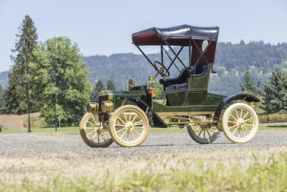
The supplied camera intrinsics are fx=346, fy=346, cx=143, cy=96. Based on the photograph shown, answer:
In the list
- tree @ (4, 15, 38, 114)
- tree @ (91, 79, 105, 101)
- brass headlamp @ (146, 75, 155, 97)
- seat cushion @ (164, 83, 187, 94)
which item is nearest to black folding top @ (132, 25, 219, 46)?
brass headlamp @ (146, 75, 155, 97)

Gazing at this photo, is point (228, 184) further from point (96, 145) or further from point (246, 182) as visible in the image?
point (96, 145)

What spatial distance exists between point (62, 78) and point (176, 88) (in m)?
44.8

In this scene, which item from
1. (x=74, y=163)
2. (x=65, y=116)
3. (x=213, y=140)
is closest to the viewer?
(x=74, y=163)

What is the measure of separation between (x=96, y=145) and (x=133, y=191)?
604cm

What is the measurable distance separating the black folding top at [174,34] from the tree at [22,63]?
67317mm

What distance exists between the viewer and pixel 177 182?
4.22 m

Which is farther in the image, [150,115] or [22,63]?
[22,63]

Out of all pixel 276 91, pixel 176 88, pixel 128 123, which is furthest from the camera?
pixel 276 91

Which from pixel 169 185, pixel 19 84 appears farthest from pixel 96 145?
pixel 19 84

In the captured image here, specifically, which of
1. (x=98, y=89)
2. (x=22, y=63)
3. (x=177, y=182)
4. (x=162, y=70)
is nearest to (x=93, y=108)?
(x=162, y=70)

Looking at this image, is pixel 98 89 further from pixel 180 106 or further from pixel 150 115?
pixel 150 115

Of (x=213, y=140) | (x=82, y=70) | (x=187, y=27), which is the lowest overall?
(x=213, y=140)

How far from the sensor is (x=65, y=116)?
50062 mm

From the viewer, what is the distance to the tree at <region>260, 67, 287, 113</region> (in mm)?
63219
